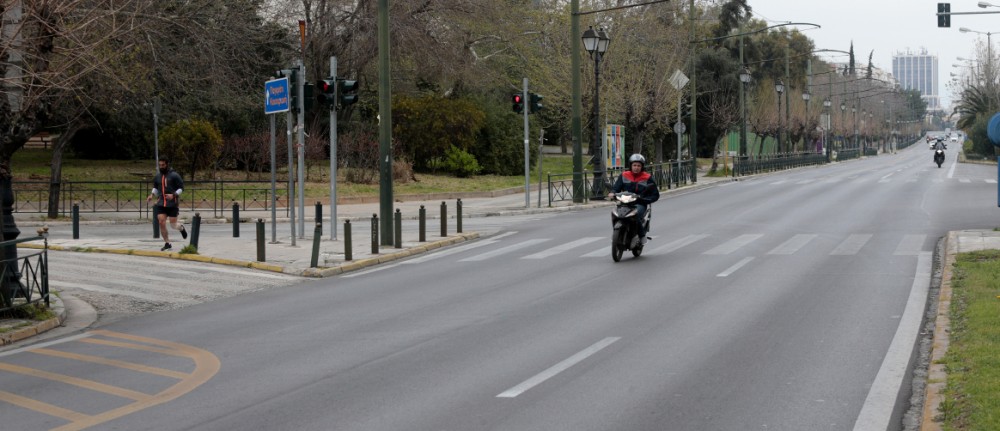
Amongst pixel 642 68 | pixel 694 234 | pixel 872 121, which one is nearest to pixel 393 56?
pixel 642 68

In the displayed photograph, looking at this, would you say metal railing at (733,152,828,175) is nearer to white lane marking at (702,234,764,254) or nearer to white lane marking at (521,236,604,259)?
white lane marking at (702,234,764,254)

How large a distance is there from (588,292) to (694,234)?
8.99 m

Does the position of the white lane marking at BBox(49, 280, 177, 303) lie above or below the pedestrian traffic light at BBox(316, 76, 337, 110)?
below

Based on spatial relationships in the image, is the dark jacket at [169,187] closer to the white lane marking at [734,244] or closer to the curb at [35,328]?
the curb at [35,328]

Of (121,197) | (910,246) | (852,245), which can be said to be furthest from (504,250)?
(121,197)

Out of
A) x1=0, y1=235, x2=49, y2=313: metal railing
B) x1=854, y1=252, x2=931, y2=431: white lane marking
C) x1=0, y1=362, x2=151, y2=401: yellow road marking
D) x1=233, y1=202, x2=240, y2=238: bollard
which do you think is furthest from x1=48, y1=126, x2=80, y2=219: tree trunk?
x1=854, y1=252, x2=931, y2=431: white lane marking

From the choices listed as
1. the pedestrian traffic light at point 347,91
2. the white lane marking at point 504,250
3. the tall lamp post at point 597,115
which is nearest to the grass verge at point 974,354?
the white lane marking at point 504,250

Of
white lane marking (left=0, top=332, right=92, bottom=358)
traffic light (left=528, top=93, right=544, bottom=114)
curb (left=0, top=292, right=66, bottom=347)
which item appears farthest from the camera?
traffic light (left=528, top=93, right=544, bottom=114)

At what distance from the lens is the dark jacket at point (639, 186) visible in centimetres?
1841

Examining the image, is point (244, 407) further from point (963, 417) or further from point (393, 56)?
point (393, 56)

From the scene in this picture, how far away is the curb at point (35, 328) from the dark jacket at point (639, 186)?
8.91 metres

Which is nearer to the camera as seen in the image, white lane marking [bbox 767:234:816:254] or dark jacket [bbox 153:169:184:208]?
white lane marking [bbox 767:234:816:254]

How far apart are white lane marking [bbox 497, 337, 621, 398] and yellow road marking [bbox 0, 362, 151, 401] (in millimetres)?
2855

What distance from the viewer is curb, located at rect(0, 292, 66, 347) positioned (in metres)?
11.7
